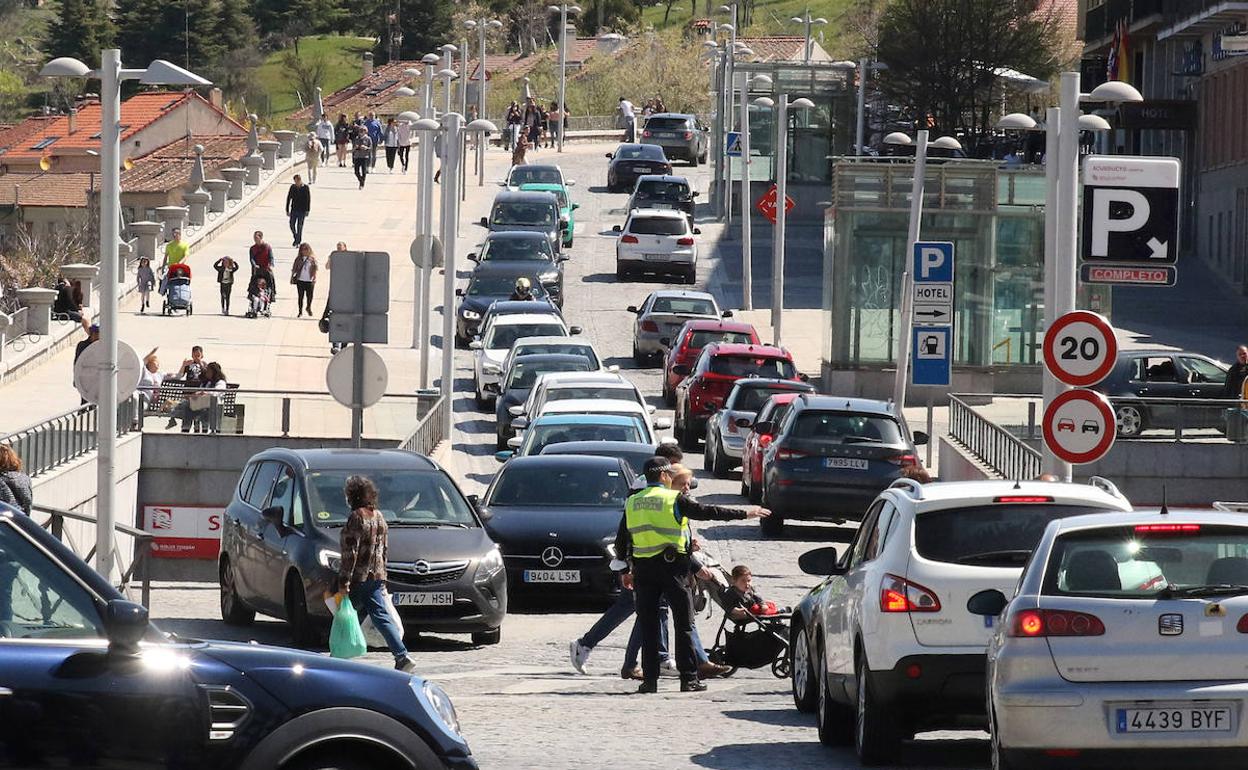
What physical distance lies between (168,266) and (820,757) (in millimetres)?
38310

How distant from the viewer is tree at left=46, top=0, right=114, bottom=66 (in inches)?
5517

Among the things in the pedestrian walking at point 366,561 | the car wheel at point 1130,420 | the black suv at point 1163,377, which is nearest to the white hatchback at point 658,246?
the black suv at point 1163,377

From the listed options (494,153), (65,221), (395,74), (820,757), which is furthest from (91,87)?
(820,757)

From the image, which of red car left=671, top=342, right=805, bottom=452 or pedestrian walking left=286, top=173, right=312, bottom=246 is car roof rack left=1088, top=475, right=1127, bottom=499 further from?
pedestrian walking left=286, top=173, right=312, bottom=246

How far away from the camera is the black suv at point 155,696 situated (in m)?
7.15

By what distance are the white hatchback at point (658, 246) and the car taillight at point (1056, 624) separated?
159 ft

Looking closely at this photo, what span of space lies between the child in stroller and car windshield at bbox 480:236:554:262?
5115 millimetres

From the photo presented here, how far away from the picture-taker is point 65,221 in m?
113

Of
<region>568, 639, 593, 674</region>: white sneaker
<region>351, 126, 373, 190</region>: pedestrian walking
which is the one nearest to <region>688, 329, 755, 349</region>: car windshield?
<region>568, 639, 593, 674</region>: white sneaker

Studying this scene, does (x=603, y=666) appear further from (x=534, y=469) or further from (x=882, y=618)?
(x=882, y=618)

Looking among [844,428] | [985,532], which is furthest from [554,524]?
[985,532]

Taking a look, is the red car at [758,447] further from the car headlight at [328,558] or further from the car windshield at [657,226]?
the car windshield at [657,226]

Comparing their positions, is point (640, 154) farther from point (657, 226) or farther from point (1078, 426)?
point (1078, 426)

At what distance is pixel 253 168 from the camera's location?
7144 cm
